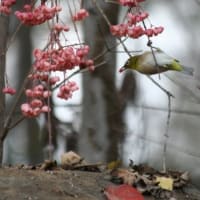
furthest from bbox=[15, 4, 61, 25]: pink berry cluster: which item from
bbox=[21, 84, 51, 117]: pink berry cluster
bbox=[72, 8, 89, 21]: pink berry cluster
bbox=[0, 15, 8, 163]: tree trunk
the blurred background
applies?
the blurred background

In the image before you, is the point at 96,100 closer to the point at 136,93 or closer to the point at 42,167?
the point at 136,93

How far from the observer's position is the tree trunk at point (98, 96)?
4.03 meters

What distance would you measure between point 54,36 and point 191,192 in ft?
2.71

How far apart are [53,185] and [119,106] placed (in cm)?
214

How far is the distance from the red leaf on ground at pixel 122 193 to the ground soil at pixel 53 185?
24 mm

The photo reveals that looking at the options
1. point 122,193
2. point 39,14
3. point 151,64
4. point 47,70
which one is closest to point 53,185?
point 122,193

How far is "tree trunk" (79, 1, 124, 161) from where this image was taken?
4.03m

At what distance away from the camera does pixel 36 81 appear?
2.38m

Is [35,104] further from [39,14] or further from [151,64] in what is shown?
[151,64]

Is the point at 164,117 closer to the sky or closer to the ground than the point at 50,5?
closer to the ground

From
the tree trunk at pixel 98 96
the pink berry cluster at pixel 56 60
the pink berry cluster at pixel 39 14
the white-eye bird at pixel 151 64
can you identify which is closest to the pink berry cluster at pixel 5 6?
the pink berry cluster at pixel 39 14

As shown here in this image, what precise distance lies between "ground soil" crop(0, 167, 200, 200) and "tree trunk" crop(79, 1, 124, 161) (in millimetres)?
1519

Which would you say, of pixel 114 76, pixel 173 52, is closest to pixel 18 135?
pixel 173 52

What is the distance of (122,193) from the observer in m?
2.27
